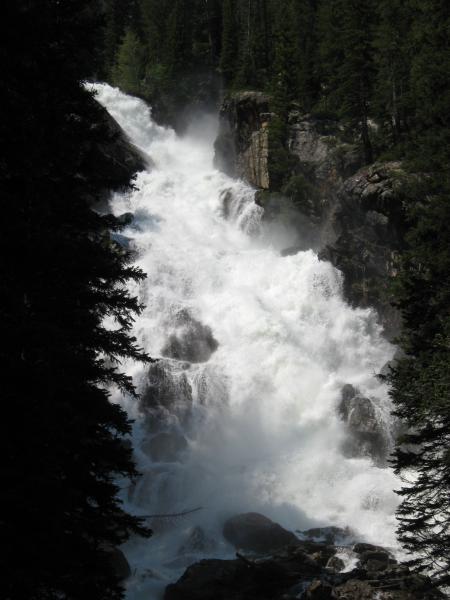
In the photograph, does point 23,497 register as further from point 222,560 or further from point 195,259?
point 195,259

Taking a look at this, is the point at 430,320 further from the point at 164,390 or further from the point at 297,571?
the point at 164,390

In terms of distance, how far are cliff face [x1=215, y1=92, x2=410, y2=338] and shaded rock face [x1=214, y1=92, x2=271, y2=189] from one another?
8cm

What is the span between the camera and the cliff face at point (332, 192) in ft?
92.3

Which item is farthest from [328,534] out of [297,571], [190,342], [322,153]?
[322,153]

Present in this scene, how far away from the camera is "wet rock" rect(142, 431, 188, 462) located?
22.1 metres

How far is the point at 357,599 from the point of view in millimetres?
12117

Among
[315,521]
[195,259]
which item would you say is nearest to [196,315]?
[195,259]

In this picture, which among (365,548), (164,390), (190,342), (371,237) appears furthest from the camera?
(371,237)

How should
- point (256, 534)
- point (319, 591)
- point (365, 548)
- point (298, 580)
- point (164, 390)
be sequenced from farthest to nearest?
point (164, 390) → point (256, 534) → point (365, 548) → point (298, 580) → point (319, 591)

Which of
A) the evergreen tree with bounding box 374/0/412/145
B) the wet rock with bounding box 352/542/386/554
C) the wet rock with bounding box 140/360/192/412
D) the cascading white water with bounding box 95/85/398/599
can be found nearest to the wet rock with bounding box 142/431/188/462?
the cascading white water with bounding box 95/85/398/599

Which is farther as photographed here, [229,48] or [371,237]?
[229,48]

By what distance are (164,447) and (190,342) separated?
682 cm

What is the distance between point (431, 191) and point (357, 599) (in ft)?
36.8

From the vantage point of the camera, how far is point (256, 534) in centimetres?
1748
